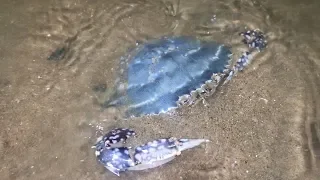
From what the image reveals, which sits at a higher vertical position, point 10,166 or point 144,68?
point 144,68

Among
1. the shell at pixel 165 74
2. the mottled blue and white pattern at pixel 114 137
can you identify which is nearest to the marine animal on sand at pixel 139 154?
the mottled blue and white pattern at pixel 114 137

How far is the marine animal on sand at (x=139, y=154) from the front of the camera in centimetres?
265

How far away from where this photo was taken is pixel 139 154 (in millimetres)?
2650

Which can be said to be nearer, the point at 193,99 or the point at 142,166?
the point at 142,166

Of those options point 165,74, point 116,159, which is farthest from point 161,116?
point 116,159

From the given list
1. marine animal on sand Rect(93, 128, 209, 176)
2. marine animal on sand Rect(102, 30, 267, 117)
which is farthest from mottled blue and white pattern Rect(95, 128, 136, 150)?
marine animal on sand Rect(102, 30, 267, 117)

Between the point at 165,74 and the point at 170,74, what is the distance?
3cm

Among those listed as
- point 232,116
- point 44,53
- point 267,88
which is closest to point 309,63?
point 267,88

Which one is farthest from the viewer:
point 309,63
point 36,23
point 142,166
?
point 36,23

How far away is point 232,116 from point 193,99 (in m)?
0.28

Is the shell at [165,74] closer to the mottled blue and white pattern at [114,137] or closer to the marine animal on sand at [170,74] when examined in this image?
the marine animal on sand at [170,74]

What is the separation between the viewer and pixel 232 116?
2924 millimetres

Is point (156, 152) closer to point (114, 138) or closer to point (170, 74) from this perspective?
point (114, 138)

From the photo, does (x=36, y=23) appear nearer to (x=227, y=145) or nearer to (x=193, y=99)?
(x=193, y=99)
